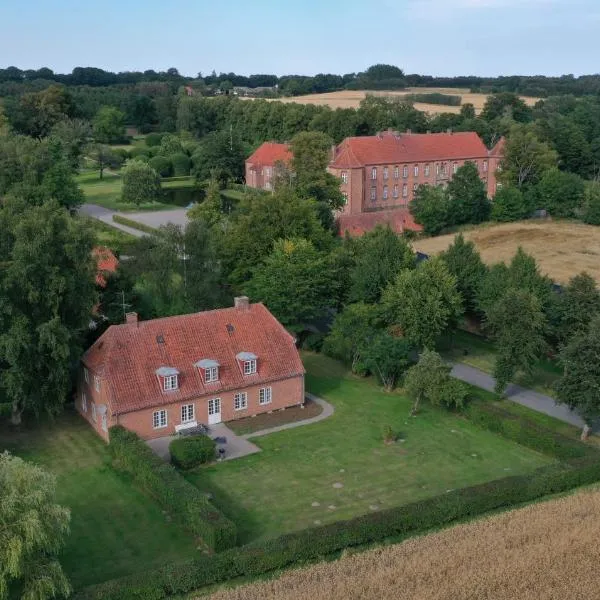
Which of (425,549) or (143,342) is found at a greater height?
(143,342)

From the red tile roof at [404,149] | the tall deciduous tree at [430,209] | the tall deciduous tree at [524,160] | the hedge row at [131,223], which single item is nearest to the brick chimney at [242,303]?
the tall deciduous tree at [430,209]

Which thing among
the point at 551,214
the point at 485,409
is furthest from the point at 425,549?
the point at 551,214

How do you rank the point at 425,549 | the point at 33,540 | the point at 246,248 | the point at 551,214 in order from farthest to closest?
the point at 551,214
the point at 246,248
the point at 425,549
the point at 33,540

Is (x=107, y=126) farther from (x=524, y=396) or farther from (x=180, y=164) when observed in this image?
(x=524, y=396)

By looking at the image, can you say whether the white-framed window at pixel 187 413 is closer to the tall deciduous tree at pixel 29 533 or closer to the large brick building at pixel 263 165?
the tall deciduous tree at pixel 29 533

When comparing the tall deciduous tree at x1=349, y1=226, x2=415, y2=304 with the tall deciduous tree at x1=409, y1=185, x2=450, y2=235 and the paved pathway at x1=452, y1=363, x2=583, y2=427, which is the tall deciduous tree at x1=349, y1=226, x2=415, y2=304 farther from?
the tall deciduous tree at x1=409, y1=185, x2=450, y2=235

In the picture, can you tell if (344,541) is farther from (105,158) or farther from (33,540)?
(105,158)
